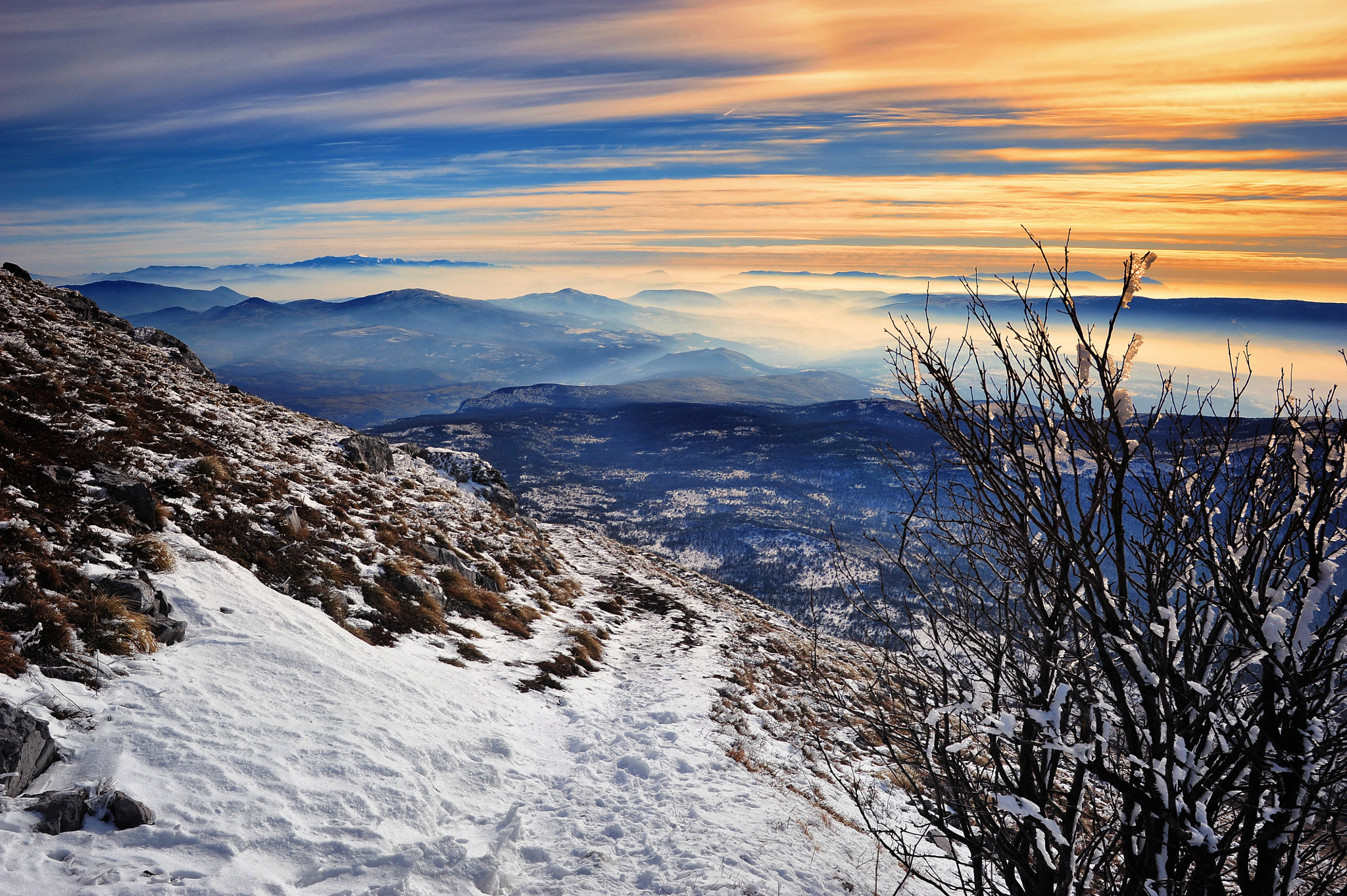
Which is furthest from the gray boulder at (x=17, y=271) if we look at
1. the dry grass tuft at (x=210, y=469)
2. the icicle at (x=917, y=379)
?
the icicle at (x=917, y=379)

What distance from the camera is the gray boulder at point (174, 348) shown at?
103ft

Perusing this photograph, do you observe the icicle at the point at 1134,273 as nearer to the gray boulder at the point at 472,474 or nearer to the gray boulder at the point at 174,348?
the gray boulder at the point at 472,474

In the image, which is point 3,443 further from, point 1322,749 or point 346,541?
point 1322,749

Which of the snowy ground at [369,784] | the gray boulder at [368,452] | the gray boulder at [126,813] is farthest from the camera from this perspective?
the gray boulder at [368,452]

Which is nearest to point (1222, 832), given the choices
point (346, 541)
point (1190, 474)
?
point (1190, 474)

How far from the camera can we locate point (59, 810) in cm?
549

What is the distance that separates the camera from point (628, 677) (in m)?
15.6

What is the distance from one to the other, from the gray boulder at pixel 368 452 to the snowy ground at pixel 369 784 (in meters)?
15.3

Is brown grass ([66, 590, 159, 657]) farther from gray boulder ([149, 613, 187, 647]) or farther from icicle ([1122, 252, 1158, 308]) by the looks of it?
icicle ([1122, 252, 1158, 308])

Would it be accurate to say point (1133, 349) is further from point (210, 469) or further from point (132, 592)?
point (210, 469)

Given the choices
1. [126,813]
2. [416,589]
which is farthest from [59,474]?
[126,813]

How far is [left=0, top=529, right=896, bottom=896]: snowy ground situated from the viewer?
5.93 m

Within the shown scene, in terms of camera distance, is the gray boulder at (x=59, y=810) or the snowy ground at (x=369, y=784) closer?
the gray boulder at (x=59, y=810)

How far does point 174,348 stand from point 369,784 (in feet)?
121
